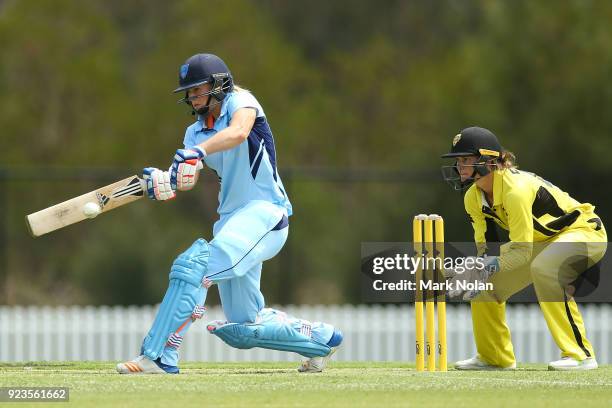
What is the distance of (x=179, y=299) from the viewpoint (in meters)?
6.21

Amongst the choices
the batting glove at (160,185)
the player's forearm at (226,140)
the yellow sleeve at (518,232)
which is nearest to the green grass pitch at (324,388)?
the yellow sleeve at (518,232)

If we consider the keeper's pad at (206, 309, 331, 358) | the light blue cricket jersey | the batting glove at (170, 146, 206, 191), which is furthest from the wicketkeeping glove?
the batting glove at (170, 146, 206, 191)

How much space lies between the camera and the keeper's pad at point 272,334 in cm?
652

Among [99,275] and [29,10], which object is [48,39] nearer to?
[29,10]

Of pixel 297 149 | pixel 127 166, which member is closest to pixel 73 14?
pixel 127 166

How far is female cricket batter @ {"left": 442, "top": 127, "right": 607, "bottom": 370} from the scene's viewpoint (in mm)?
6953

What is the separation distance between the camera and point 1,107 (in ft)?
86.6

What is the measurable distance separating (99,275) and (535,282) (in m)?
12.8

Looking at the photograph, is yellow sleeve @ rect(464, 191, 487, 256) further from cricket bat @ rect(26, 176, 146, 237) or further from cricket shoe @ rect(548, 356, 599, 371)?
cricket bat @ rect(26, 176, 146, 237)

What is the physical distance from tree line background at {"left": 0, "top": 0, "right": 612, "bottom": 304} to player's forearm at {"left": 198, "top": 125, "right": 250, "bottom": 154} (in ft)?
31.7

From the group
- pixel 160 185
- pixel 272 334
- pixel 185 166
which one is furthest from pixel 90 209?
pixel 272 334

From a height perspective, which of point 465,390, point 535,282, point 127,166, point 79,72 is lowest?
point 465,390

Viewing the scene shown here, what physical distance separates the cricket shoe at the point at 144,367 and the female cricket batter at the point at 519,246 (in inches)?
61.5

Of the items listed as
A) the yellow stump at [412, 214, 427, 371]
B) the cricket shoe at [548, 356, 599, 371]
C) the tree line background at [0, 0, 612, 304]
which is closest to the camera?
the yellow stump at [412, 214, 427, 371]
